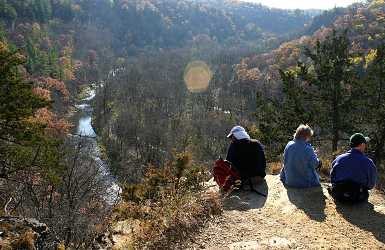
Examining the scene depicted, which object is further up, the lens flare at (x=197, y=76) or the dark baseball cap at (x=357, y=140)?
the dark baseball cap at (x=357, y=140)

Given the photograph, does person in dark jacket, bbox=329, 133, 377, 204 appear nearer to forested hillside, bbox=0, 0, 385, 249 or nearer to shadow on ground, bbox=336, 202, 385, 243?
shadow on ground, bbox=336, 202, 385, 243

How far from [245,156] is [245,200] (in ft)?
3.46

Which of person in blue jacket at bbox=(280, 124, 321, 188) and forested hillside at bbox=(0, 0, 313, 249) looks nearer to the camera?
person in blue jacket at bbox=(280, 124, 321, 188)

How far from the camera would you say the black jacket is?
956cm

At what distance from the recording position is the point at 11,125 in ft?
54.7

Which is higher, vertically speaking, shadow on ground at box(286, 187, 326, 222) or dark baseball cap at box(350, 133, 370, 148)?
dark baseball cap at box(350, 133, 370, 148)

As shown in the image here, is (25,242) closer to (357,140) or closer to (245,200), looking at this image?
(245,200)

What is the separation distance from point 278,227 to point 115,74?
13876 centimetres

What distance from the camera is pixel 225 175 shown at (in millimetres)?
9430

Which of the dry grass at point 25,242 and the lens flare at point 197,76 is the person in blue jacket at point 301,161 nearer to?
the dry grass at point 25,242

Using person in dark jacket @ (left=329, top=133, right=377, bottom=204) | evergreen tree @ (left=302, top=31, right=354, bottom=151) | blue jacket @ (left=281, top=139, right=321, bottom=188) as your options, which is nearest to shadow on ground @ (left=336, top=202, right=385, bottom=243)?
person in dark jacket @ (left=329, top=133, right=377, bottom=204)

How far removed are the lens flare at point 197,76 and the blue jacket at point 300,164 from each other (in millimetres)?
115338

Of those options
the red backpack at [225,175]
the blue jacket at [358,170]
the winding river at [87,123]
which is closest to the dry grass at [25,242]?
the red backpack at [225,175]

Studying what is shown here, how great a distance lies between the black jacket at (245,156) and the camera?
31.4 feet
